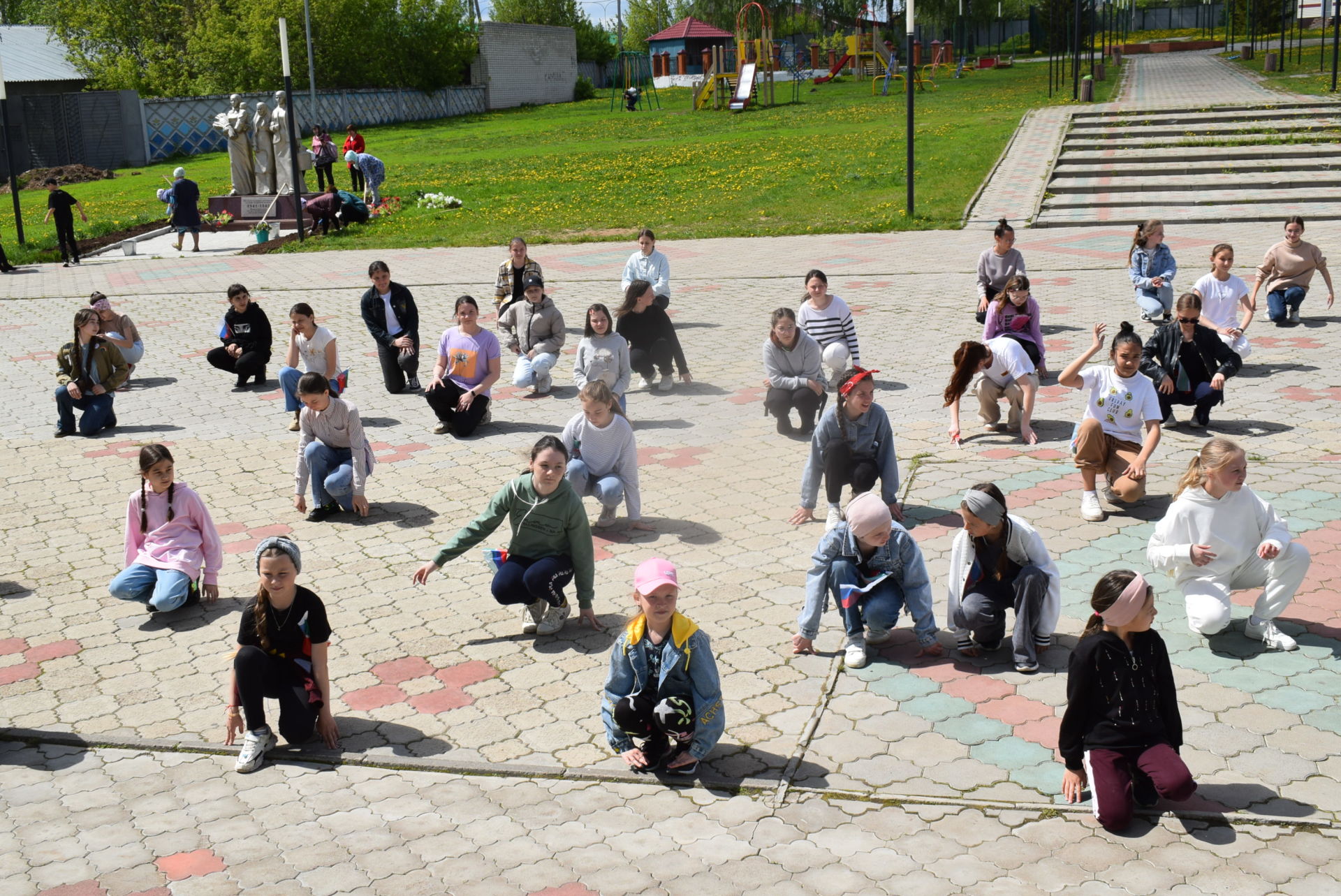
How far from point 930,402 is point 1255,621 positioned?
544 centimetres

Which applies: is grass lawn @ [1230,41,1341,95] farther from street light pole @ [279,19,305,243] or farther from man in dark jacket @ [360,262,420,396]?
man in dark jacket @ [360,262,420,396]

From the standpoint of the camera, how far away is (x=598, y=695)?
22.1 ft

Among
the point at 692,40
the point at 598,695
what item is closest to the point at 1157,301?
the point at 598,695

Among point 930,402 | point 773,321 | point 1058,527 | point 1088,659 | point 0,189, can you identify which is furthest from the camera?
point 0,189

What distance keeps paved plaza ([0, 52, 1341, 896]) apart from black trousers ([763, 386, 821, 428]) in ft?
0.85

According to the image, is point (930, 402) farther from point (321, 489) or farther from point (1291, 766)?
point (1291, 766)

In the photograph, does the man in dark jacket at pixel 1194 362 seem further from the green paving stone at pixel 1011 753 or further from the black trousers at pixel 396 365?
the black trousers at pixel 396 365

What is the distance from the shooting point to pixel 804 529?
29.8ft

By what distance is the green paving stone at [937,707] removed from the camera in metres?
6.29

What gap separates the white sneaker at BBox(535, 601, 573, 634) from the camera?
7.50 m

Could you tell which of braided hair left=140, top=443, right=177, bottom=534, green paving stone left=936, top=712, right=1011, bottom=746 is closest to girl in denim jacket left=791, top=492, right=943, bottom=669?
green paving stone left=936, top=712, right=1011, bottom=746

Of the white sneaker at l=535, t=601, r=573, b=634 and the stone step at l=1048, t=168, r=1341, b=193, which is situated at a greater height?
the stone step at l=1048, t=168, r=1341, b=193

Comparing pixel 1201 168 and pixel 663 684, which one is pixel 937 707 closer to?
pixel 663 684

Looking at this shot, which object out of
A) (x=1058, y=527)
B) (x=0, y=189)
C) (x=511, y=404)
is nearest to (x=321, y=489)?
(x=511, y=404)
